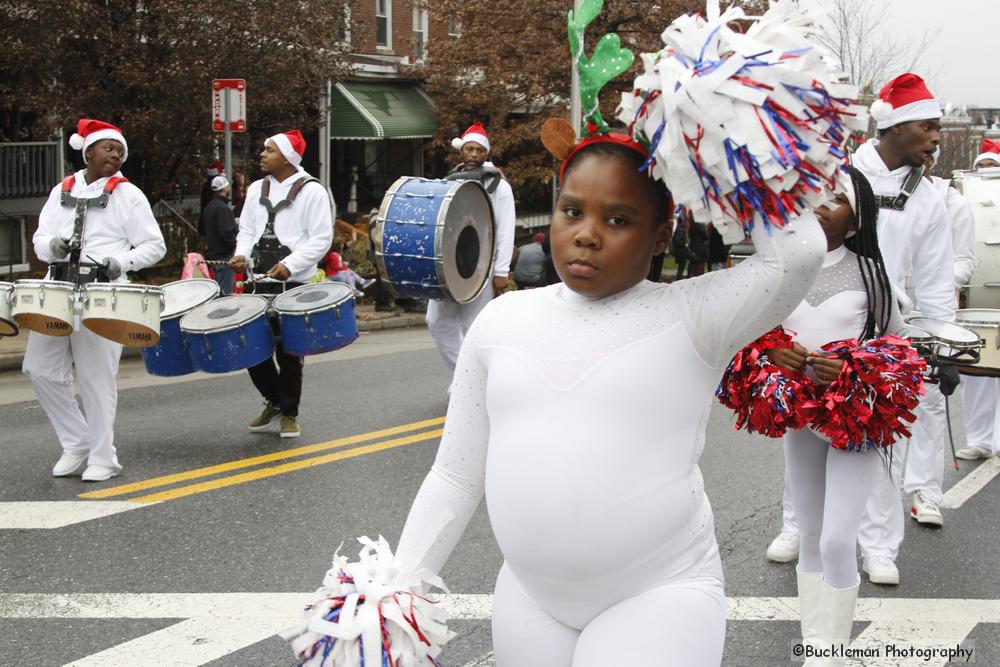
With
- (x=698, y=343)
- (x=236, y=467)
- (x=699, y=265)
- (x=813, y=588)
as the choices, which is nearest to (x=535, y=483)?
(x=698, y=343)

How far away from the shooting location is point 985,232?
8.86 metres

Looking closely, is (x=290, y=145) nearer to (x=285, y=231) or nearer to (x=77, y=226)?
(x=285, y=231)

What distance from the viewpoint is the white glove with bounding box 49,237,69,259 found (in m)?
7.07

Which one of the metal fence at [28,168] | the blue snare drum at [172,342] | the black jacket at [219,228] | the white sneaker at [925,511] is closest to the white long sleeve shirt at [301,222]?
the blue snare drum at [172,342]

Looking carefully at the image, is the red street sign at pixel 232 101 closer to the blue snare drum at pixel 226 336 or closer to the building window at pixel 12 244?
the building window at pixel 12 244

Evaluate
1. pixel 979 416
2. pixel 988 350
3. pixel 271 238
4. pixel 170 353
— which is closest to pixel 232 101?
pixel 271 238

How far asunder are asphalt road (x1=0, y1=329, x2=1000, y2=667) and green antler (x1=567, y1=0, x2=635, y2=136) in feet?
8.33

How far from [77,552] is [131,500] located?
0.94 metres

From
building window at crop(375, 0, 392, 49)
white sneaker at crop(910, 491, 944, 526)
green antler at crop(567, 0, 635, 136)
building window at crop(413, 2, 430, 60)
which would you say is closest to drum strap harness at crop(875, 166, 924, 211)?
white sneaker at crop(910, 491, 944, 526)

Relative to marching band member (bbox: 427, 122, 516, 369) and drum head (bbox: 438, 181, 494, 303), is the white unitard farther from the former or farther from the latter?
marching band member (bbox: 427, 122, 516, 369)

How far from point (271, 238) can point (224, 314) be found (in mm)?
912

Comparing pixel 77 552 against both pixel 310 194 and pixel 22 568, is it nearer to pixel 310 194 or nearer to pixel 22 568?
pixel 22 568

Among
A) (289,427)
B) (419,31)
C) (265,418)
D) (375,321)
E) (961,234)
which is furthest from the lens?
(419,31)

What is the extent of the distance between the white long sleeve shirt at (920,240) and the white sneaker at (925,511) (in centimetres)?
134
